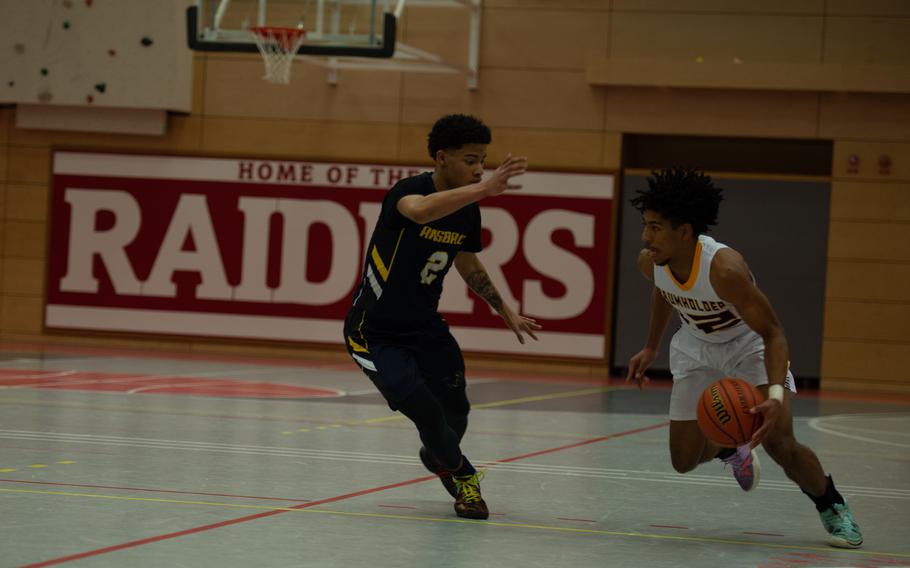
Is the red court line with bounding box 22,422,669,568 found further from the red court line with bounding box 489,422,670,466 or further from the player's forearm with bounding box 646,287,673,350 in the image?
the player's forearm with bounding box 646,287,673,350

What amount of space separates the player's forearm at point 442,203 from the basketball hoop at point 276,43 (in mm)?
10487

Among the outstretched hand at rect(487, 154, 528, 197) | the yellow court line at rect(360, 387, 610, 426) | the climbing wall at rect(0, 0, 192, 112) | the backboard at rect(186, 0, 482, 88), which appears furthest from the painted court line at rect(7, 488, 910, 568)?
the climbing wall at rect(0, 0, 192, 112)

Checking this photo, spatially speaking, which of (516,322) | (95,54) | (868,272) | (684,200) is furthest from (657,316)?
(95,54)

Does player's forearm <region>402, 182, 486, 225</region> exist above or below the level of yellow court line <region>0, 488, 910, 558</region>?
above

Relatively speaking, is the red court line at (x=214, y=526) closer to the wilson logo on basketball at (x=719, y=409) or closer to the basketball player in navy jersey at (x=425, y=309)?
the basketball player in navy jersey at (x=425, y=309)

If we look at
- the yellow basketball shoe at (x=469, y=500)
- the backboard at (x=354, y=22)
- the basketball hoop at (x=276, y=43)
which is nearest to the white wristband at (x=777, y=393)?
the yellow basketball shoe at (x=469, y=500)

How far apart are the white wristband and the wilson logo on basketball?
0.81ft

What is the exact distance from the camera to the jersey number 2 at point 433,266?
663cm

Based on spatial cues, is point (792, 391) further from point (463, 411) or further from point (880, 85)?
point (880, 85)

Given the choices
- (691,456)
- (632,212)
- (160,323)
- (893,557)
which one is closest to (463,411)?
(691,456)

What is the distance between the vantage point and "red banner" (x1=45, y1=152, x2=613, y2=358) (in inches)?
773

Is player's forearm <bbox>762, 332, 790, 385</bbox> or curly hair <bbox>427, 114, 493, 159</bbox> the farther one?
curly hair <bbox>427, 114, 493, 159</bbox>

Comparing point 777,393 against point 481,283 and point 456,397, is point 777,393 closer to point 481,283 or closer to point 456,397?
point 456,397

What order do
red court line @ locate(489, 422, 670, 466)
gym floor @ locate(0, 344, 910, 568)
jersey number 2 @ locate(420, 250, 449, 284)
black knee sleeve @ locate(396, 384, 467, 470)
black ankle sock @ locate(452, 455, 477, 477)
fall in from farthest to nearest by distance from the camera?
1. red court line @ locate(489, 422, 670, 466)
2. jersey number 2 @ locate(420, 250, 449, 284)
3. black ankle sock @ locate(452, 455, 477, 477)
4. black knee sleeve @ locate(396, 384, 467, 470)
5. gym floor @ locate(0, 344, 910, 568)
